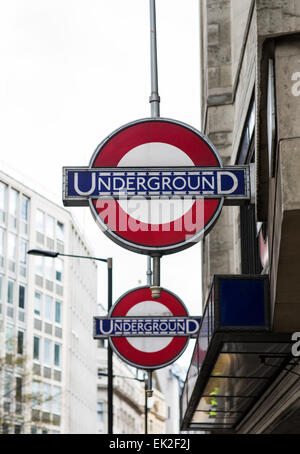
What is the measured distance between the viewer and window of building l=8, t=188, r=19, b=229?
74.7m

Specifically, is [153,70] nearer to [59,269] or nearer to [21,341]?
[21,341]

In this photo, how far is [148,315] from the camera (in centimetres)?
1326

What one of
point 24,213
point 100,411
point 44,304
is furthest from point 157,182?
point 100,411

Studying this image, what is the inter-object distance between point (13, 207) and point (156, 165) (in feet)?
225

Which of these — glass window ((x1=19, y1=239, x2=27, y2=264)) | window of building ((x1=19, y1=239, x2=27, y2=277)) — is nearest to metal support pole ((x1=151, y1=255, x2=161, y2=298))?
window of building ((x1=19, y1=239, x2=27, y2=277))

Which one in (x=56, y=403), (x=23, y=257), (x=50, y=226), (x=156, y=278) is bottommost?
(x=156, y=278)

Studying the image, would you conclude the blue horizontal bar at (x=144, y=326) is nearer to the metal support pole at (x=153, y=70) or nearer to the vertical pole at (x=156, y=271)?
the metal support pole at (x=153, y=70)

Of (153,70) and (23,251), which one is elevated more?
(23,251)

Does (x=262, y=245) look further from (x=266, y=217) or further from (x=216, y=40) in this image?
(x=216, y=40)

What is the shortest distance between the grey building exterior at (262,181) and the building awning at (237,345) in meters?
0.03

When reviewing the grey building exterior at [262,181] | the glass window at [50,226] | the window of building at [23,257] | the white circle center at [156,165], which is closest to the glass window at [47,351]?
the window of building at [23,257]

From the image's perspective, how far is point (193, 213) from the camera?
743 centimetres

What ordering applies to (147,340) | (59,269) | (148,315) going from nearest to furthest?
(148,315) < (147,340) < (59,269)

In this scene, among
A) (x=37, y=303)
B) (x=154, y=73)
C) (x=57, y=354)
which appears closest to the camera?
(x=154, y=73)
